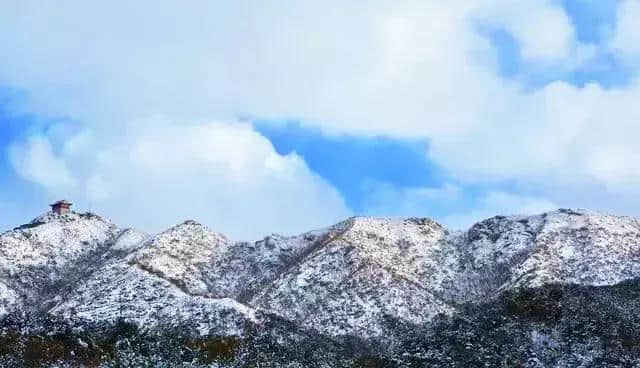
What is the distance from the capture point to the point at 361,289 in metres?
84.1

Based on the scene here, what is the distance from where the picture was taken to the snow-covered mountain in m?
80.1

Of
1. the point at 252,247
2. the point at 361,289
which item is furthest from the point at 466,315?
the point at 252,247

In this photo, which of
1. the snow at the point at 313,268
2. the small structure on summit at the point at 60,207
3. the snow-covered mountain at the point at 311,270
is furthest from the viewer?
the small structure on summit at the point at 60,207

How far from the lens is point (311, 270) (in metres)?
89.1

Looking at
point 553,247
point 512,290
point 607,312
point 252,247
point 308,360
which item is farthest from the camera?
point 252,247

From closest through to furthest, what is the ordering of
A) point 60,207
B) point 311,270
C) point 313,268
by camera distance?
point 311,270, point 313,268, point 60,207

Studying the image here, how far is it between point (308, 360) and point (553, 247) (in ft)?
106

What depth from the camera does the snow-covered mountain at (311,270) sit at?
80.1 m

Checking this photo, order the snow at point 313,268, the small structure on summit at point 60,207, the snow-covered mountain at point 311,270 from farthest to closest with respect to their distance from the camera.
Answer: the small structure on summit at point 60,207, the snow at point 313,268, the snow-covered mountain at point 311,270

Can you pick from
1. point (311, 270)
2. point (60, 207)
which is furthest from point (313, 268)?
point (60, 207)

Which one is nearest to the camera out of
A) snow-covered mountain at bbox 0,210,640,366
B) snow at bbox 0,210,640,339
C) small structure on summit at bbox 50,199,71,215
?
snow-covered mountain at bbox 0,210,640,366

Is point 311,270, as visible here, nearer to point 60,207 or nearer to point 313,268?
point 313,268

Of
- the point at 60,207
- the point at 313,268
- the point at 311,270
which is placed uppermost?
the point at 60,207

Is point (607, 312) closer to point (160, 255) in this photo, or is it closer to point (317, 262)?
point (317, 262)
